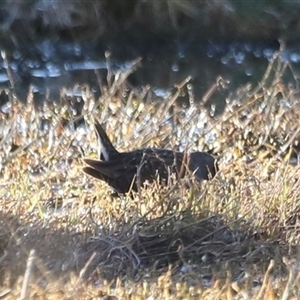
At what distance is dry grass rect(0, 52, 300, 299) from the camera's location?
3.69 metres

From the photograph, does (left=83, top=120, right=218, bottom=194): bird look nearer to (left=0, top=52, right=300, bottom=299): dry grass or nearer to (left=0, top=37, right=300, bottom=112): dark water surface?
(left=0, top=52, right=300, bottom=299): dry grass

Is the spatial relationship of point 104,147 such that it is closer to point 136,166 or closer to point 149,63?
point 136,166

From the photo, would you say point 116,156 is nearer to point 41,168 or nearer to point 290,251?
point 41,168

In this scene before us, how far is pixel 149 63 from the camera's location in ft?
39.0

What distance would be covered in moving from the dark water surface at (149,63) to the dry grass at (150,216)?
8.85 feet

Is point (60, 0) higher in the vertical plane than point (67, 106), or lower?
higher

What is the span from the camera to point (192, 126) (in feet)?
19.8

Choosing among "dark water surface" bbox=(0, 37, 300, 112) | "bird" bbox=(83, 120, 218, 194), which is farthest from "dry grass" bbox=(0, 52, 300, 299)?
"dark water surface" bbox=(0, 37, 300, 112)

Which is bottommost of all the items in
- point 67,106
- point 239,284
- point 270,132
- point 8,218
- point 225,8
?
point 239,284

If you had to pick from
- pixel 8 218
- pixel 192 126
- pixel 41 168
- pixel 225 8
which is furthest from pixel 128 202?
pixel 225 8

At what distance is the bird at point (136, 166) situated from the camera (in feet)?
16.6

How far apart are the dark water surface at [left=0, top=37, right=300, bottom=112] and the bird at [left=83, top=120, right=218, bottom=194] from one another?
3.38 meters

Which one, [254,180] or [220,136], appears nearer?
[254,180]

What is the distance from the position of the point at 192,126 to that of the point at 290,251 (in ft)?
6.50
